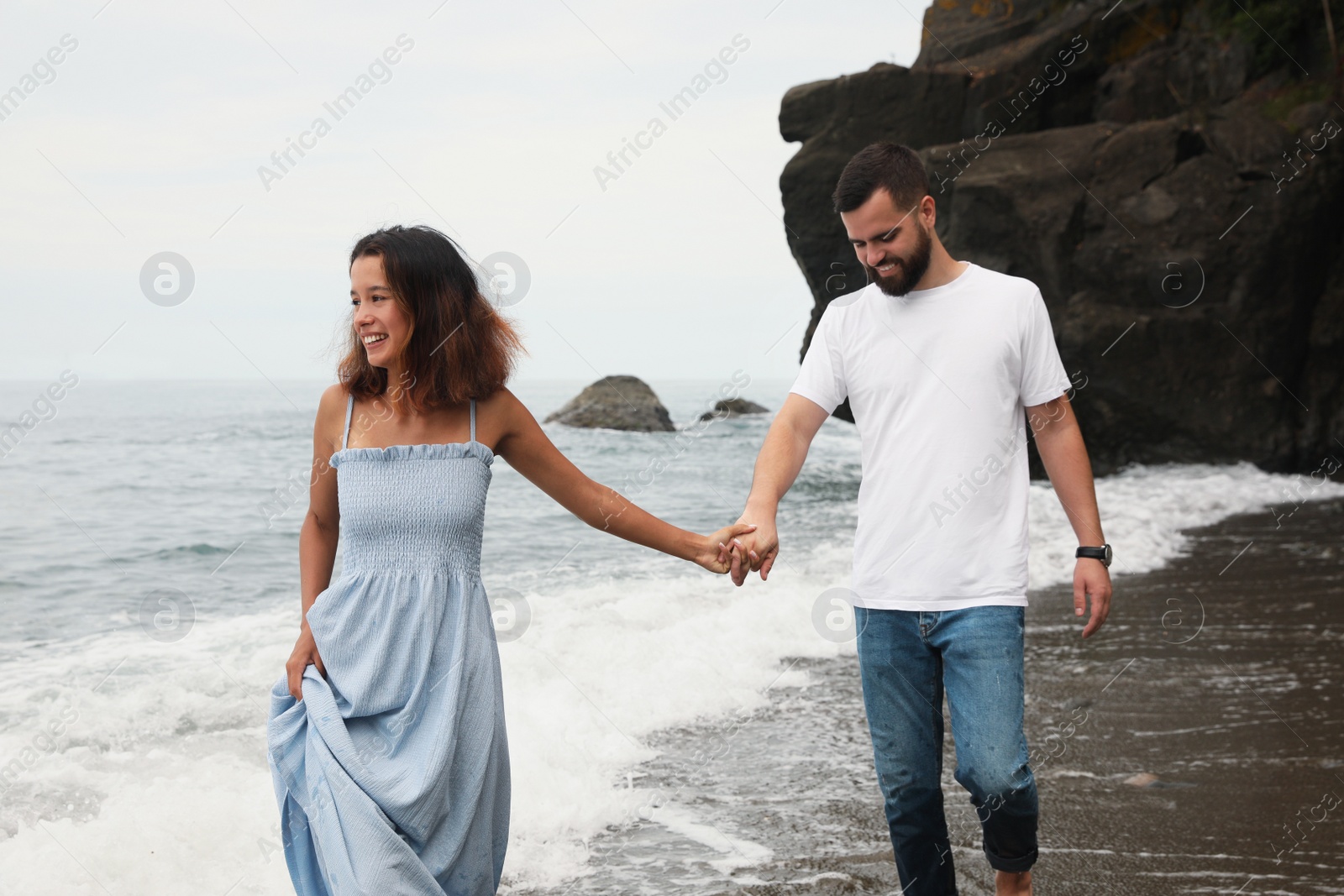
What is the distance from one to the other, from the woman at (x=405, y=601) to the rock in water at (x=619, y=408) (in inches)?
956

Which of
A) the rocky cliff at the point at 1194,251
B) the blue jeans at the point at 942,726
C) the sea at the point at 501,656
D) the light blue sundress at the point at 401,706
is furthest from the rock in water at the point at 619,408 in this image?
the light blue sundress at the point at 401,706

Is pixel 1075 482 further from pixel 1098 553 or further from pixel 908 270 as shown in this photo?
pixel 908 270

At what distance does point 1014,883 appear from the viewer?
2885 millimetres

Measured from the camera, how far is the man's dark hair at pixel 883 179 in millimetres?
2939

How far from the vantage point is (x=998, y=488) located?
9.43ft

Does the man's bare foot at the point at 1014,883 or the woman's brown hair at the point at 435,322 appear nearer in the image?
the woman's brown hair at the point at 435,322

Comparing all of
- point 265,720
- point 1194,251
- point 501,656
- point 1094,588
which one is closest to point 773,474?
point 1094,588

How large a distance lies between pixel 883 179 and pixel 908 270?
0.25 metres

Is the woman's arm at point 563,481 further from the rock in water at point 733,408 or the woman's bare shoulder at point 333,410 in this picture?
the rock in water at point 733,408

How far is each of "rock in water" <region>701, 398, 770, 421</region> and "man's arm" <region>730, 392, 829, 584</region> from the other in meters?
29.7

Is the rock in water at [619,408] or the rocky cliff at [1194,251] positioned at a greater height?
the rocky cliff at [1194,251]

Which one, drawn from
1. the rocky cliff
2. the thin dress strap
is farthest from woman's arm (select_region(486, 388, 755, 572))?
the rocky cliff

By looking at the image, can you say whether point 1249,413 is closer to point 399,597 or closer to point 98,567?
point 98,567

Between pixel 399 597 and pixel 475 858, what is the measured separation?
0.60 metres
